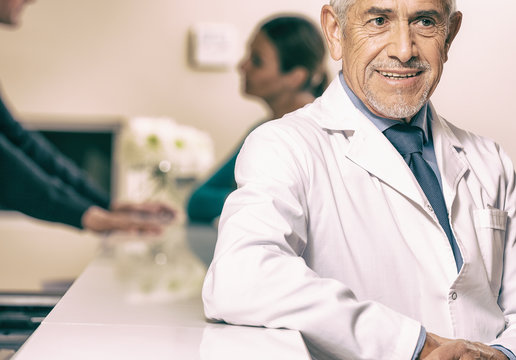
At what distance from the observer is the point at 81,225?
7.60 feet

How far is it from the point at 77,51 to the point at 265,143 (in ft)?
7.65

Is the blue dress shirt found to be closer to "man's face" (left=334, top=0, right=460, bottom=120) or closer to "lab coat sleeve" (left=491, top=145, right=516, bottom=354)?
"man's face" (left=334, top=0, right=460, bottom=120)

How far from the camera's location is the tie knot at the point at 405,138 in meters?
1.23

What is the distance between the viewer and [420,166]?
121cm

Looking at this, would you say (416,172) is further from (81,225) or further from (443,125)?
(81,225)

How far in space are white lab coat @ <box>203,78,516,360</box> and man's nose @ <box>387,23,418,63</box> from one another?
13 centimetres

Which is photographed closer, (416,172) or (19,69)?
(416,172)

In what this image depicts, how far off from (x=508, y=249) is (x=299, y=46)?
1336mm

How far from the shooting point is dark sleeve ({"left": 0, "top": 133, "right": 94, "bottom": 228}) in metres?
2.25

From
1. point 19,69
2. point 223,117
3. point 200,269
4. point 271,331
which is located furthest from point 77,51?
point 271,331

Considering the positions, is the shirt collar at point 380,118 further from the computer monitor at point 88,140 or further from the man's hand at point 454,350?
the computer monitor at point 88,140

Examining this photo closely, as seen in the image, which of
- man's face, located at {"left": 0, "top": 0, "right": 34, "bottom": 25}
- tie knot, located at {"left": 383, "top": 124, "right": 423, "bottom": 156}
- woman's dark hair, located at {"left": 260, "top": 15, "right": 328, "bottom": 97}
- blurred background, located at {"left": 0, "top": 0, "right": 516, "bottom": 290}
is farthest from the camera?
blurred background, located at {"left": 0, "top": 0, "right": 516, "bottom": 290}

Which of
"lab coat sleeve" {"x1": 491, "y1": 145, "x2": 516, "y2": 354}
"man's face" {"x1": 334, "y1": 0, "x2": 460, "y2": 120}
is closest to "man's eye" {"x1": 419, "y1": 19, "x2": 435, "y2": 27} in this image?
"man's face" {"x1": 334, "y1": 0, "x2": 460, "y2": 120}

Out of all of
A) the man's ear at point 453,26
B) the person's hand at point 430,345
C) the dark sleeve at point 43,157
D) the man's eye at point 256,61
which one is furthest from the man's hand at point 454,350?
the dark sleeve at point 43,157
